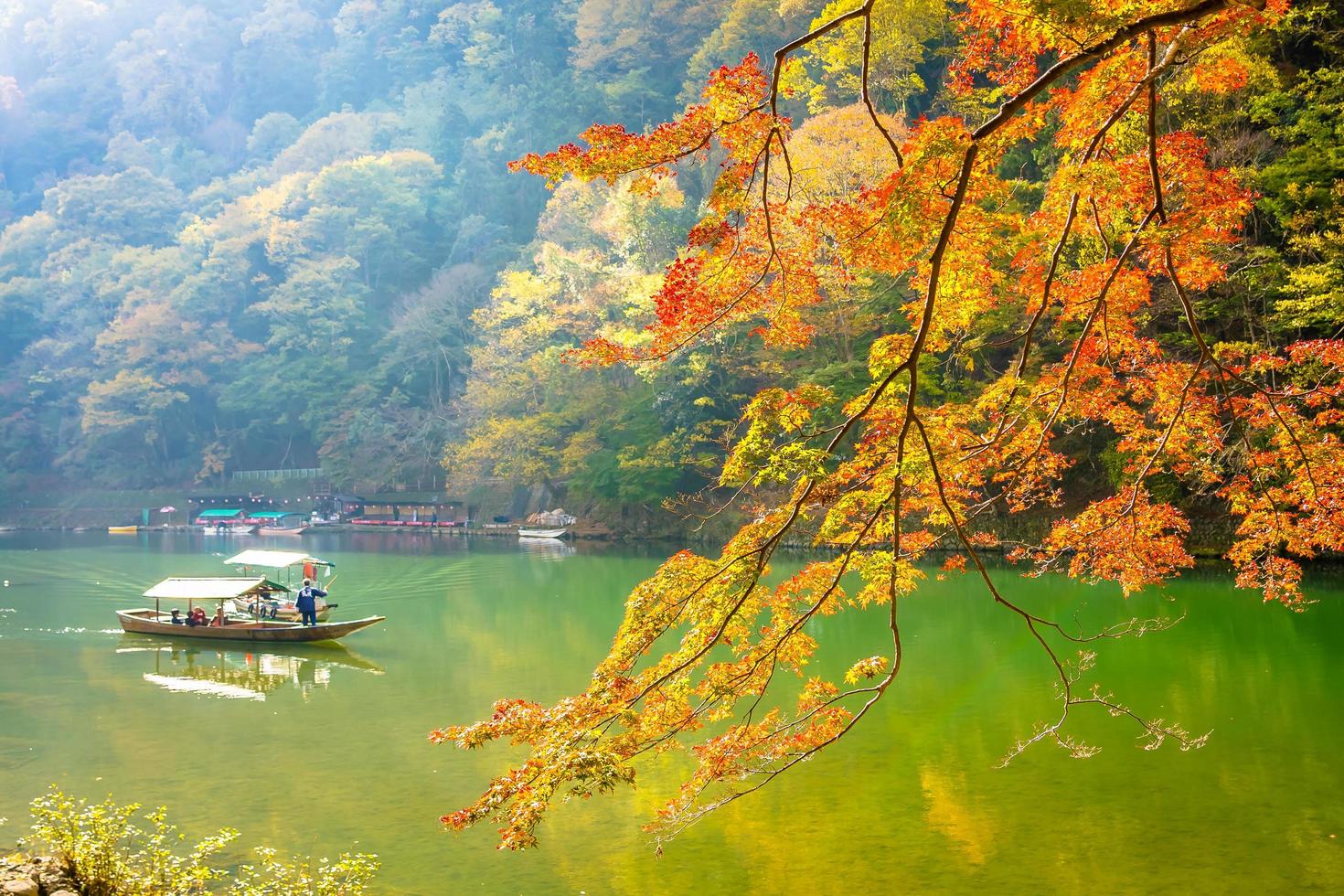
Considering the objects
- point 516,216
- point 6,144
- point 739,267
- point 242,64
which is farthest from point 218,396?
point 739,267

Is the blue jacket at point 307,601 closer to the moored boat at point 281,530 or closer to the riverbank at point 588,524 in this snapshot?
the riverbank at point 588,524

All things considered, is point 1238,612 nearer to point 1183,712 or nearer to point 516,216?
point 1183,712

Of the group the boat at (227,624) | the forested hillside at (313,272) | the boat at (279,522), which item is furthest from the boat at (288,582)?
the forested hillside at (313,272)

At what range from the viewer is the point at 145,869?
19.7 ft

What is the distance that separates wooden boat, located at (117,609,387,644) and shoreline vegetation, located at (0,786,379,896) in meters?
7.21

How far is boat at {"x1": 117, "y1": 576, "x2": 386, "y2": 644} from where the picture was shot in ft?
45.3

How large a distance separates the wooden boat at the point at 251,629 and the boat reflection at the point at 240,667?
0.16 meters

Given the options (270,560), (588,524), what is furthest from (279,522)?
(270,560)

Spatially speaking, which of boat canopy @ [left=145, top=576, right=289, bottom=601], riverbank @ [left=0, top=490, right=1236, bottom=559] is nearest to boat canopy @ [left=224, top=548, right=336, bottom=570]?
boat canopy @ [left=145, top=576, right=289, bottom=601]

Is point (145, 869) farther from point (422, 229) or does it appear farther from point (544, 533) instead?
point (422, 229)

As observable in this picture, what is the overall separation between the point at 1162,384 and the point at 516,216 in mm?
38172

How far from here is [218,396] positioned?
1674 inches

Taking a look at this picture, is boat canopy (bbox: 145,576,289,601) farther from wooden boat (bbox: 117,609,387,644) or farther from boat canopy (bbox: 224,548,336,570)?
boat canopy (bbox: 224,548,336,570)

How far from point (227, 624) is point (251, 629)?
791mm
